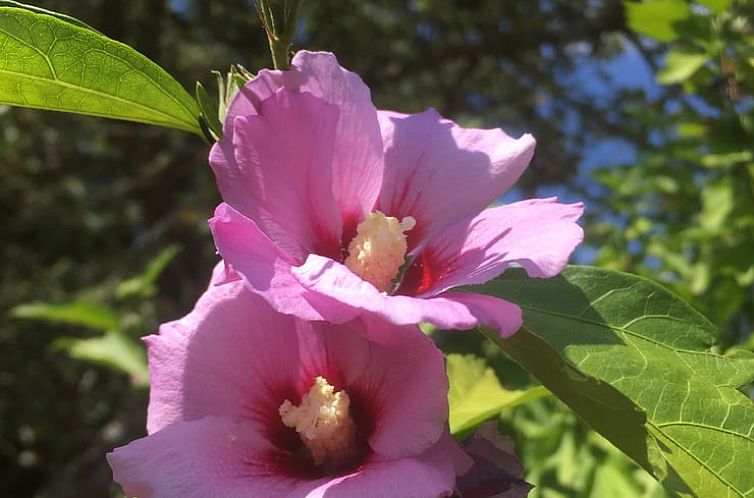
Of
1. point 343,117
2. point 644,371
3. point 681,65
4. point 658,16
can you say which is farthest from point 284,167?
point 681,65

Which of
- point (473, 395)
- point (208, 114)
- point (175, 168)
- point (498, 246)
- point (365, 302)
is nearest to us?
point (365, 302)

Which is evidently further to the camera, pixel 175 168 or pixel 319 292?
pixel 175 168

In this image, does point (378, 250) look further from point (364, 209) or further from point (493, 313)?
point (493, 313)

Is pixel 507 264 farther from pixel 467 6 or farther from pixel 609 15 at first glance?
pixel 467 6

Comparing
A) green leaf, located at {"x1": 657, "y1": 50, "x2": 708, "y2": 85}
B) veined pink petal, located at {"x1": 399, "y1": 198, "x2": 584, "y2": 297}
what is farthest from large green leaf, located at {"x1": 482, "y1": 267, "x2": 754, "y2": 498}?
green leaf, located at {"x1": 657, "y1": 50, "x2": 708, "y2": 85}

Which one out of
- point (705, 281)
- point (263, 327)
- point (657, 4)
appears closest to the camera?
point (263, 327)

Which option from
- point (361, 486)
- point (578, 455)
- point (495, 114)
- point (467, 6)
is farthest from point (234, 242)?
point (495, 114)

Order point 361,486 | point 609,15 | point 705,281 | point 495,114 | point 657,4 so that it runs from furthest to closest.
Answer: point 495,114, point 609,15, point 705,281, point 657,4, point 361,486
